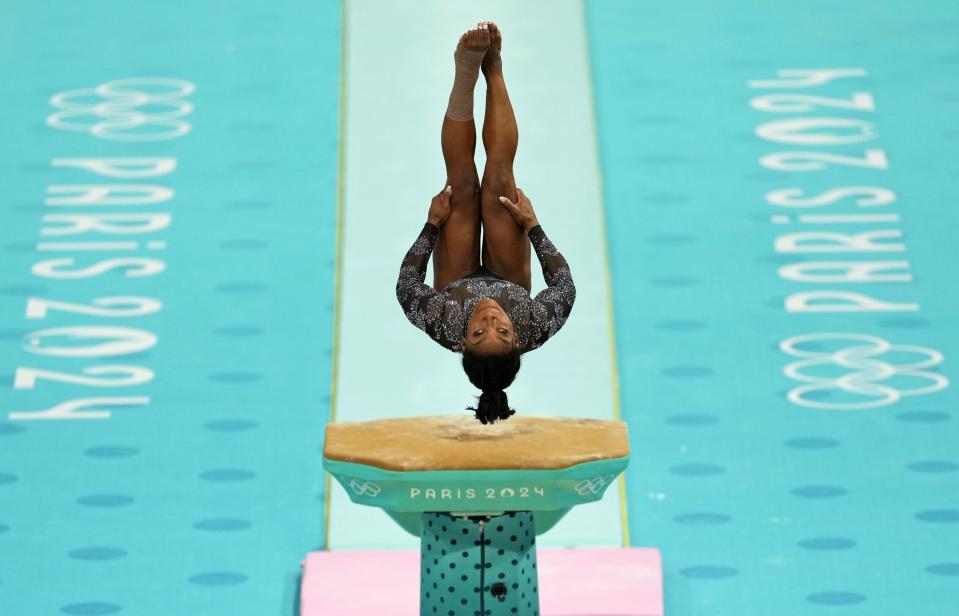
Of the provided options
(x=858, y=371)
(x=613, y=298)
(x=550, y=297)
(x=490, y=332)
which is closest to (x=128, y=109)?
(x=613, y=298)

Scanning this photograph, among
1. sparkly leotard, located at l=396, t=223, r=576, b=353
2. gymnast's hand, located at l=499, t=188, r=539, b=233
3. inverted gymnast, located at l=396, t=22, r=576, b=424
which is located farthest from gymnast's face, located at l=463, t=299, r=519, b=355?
gymnast's hand, located at l=499, t=188, r=539, b=233

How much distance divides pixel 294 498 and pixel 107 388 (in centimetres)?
128

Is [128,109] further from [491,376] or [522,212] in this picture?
[491,376]

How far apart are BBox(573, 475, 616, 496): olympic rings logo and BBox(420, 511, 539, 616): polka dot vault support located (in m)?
0.24

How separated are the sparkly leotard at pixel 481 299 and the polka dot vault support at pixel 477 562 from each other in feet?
2.16

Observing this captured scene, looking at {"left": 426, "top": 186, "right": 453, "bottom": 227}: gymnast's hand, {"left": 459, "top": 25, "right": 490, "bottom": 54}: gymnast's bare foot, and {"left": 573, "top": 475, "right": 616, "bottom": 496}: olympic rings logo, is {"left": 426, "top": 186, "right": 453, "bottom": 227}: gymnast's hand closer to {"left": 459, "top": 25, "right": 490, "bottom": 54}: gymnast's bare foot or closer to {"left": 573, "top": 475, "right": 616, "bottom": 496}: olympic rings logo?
{"left": 459, "top": 25, "right": 490, "bottom": 54}: gymnast's bare foot

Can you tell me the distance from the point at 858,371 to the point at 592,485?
11.2 feet

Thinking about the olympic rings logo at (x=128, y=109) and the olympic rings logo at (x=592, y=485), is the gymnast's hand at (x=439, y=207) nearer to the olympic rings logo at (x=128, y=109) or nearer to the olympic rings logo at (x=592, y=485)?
the olympic rings logo at (x=592, y=485)

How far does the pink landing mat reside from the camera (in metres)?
6.87

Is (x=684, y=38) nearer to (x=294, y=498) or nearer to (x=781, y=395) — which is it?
(x=781, y=395)

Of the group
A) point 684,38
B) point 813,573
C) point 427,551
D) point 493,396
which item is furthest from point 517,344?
point 684,38

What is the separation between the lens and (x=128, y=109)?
33.6 ft

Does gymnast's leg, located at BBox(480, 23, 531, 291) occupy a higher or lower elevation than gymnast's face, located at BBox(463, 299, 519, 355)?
higher

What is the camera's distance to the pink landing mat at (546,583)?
6.87 meters
